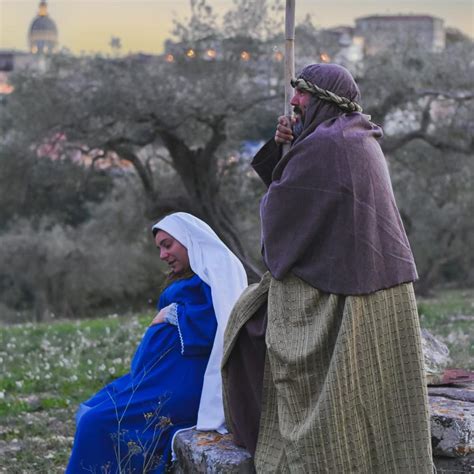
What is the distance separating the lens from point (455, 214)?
30.6m

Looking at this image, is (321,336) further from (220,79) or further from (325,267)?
(220,79)

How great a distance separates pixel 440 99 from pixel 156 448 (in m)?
20.4

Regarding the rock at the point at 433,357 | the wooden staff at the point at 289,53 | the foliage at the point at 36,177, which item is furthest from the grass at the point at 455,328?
the foliage at the point at 36,177

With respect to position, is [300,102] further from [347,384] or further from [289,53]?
[347,384]

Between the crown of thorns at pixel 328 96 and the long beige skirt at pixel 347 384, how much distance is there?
32.6 inches

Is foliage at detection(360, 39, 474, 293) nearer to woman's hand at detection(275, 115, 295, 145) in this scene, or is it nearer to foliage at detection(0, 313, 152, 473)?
foliage at detection(0, 313, 152, 473)

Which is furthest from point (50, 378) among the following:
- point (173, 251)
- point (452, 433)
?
point (452, 433)

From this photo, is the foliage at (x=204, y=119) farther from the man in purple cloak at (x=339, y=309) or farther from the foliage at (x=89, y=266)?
the man in purple cloak at (x=339, y=309)

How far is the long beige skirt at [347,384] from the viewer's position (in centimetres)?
444

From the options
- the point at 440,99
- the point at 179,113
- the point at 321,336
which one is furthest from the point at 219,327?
the point at 440,99

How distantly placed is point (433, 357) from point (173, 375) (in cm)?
146

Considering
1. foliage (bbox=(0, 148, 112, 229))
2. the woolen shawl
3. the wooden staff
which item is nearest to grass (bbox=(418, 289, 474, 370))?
the wooden staff

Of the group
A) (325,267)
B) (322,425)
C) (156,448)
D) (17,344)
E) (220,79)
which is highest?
(220,79)

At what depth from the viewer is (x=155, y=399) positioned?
5586mm
